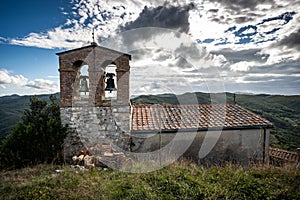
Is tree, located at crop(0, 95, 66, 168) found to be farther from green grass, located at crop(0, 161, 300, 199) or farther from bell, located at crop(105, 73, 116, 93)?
bell, located at crop(105, 73, 116, 93)

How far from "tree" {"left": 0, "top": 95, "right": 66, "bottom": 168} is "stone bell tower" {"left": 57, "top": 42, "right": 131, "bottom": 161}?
430 mm

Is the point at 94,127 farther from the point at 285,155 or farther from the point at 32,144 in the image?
the point at 285,155

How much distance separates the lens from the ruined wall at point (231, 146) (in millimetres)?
7346

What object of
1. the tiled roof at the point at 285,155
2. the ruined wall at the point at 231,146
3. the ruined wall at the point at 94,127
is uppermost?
the ruined wall at the point at 94,127

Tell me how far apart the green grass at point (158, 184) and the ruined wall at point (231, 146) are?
220 cm

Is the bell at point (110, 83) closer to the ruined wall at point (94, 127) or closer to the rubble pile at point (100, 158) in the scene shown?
the ruined wall at point (94, 127)

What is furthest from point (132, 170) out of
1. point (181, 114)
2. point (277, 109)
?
point (277, 109)

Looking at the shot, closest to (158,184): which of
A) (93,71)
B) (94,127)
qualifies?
(94,127)

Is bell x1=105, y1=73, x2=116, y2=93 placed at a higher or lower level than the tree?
higher

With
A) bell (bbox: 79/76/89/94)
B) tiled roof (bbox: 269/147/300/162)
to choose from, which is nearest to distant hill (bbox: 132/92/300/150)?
tiled roof (bbox: 269/147/300/162)

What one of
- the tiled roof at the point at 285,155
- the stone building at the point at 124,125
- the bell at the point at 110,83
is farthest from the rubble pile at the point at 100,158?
the tiled roof at the point at 285,155

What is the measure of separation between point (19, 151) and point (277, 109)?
61.6 m

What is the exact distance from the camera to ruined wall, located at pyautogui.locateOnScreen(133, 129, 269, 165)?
735cm

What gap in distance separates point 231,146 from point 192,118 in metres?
2.01
